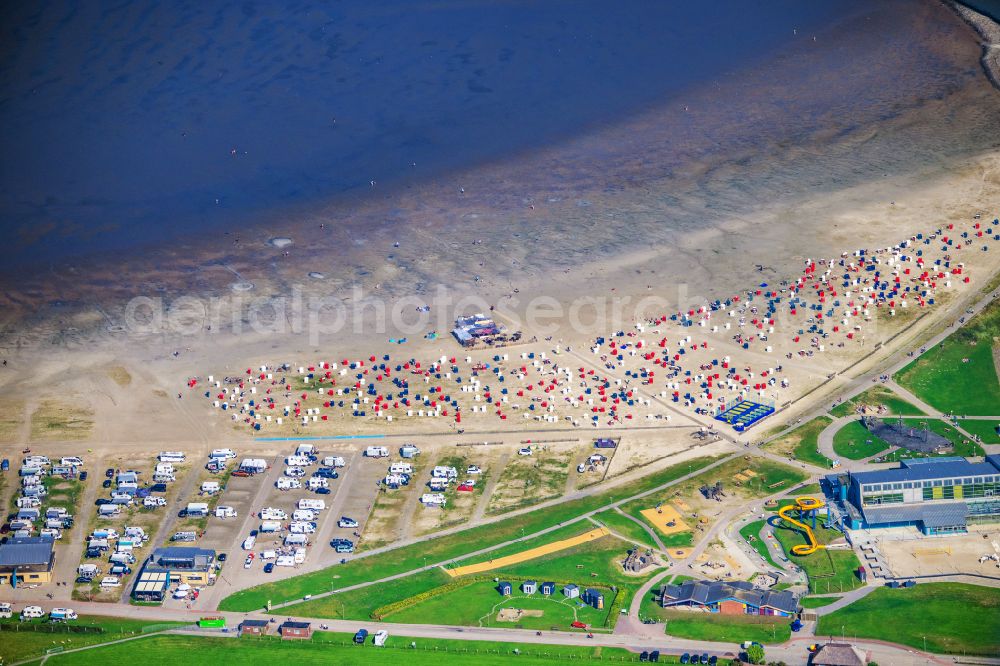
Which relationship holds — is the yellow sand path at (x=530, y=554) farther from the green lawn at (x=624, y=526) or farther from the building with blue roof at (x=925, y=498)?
the building with blue roof at (x=925, y=498)

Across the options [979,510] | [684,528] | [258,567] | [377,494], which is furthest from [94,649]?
[979,510]

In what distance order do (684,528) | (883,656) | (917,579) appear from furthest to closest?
1. (684,528)
2. (917,579)
3. (883,656)

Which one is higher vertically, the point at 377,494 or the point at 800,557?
the point at 377,494

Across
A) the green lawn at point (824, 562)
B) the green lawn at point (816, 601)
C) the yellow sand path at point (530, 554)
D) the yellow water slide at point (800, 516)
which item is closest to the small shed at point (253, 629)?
the yellow sand path at point (530, 554)

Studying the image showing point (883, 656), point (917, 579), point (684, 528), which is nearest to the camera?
point (883, 656)

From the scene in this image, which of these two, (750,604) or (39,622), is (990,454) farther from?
(39,622)

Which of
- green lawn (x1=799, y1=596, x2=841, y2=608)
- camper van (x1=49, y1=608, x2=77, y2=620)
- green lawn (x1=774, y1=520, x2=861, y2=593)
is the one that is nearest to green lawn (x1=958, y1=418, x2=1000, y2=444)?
green lawn (x1=774, y1=520, x2=861, y2=593)

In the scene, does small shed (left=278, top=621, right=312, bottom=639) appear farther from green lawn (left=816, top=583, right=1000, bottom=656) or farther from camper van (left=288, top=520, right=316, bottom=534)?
green lawn (left=816, top=583, right=1000, bottom=656)
